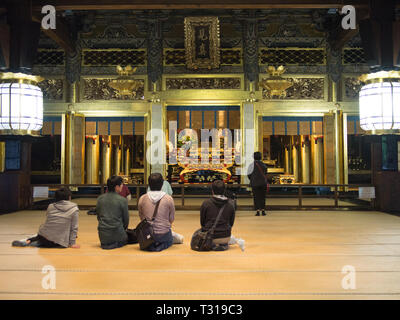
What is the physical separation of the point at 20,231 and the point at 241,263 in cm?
335

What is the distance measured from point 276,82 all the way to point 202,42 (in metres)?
2.12

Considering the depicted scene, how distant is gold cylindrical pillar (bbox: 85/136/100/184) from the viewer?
40.0 feet

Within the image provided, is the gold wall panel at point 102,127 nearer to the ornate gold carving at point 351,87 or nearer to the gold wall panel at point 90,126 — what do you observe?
the gold wall panel at point 90,126

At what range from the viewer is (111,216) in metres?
4.18

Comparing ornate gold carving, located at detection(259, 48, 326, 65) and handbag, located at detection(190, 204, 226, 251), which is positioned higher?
ornate gold carving, located at detection(259, 48, 326, 65)

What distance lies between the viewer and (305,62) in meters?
10.5

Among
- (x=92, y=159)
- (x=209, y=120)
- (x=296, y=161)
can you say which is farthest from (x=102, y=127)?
(x=296, y=161)

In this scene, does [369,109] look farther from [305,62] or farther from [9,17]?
[9,17]

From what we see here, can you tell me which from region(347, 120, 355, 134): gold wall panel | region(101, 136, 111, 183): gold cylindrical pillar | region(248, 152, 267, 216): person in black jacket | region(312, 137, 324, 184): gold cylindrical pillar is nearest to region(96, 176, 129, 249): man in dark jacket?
region(248, 152, 267, 216): person in black jacket

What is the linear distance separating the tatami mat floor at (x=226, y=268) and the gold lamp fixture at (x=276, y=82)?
16.4ft

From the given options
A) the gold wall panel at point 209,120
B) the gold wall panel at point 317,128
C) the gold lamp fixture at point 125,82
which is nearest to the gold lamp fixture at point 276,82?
the gold wall panel at point 317,128

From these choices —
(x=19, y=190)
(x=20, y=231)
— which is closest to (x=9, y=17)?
(x=19, y=190)

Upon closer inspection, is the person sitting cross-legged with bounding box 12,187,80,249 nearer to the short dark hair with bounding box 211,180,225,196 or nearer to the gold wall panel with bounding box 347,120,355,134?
the short dark hair with bounding box 211,180,225,196

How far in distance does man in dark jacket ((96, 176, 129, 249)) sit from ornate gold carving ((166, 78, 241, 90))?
6570 mm
